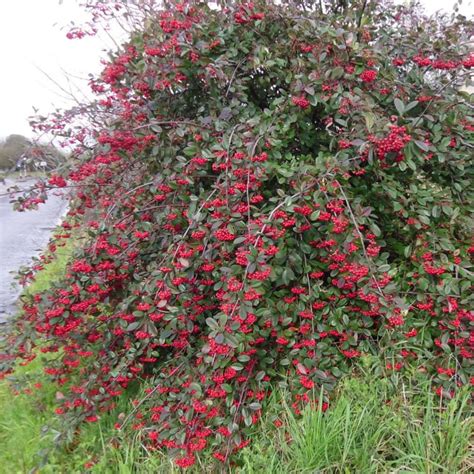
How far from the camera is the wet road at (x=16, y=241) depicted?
16.5 feet

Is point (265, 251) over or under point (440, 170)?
under

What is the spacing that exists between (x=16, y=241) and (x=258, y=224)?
7907 mm

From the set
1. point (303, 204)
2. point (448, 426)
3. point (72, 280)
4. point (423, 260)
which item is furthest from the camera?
point (72, 280)

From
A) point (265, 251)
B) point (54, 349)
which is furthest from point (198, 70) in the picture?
point (54, 349)

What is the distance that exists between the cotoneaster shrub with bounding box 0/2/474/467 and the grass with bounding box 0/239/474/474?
0.08m

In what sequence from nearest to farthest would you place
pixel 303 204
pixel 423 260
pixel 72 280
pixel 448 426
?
pixel 448 426, pixel 303 204, pixel 423 260, pixel 72 280

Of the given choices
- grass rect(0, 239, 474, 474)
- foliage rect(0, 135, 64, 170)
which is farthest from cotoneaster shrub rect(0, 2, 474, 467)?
foliage rect(0, 135, 64, 170)

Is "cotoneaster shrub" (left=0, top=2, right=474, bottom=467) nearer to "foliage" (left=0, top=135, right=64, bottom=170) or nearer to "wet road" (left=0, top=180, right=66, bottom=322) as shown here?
"foliage" (left=0, top=135, right=64, bottom=170)

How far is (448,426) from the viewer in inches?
66.8

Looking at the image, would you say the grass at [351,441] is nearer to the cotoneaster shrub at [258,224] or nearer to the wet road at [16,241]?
the cotoneaster shrub at [258,224]

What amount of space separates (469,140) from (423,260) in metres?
0.70

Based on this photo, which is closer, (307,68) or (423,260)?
(423,260)

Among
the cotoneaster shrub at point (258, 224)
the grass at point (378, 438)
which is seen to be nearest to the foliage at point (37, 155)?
the cotoneaster shrub at point (258, 224)

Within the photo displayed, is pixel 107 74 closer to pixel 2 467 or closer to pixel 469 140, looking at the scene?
pixel 469 140
